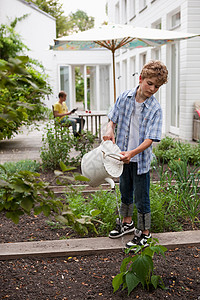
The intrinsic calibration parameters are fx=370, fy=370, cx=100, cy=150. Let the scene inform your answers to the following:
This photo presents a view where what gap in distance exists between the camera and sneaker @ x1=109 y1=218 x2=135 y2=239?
2906 millimetres

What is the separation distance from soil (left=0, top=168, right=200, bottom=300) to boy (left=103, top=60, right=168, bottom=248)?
1.06 feet

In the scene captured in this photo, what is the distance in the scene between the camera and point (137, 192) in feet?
9.27

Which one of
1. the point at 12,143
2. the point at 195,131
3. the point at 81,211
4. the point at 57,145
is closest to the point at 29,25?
the point at 12,143

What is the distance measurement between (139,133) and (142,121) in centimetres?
9

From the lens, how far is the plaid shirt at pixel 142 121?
263 cm

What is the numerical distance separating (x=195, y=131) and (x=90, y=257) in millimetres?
6569

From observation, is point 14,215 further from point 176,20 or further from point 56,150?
point 176,20

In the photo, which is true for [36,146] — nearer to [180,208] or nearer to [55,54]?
[180,208]

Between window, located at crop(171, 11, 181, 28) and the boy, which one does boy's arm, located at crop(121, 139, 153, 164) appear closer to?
the boy

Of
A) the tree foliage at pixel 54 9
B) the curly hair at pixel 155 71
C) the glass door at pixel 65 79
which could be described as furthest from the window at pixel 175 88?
the tree foliage at pixel 54 9

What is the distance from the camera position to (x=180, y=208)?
3350 millimetres

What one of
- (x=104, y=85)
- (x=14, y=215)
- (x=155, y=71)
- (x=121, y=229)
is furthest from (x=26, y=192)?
(x=104, y=85)

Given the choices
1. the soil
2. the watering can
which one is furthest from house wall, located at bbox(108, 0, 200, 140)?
the watering can

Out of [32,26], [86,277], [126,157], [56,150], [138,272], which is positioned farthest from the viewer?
[32,26]
